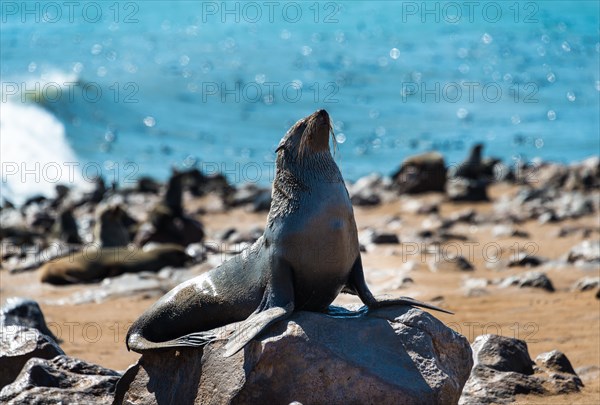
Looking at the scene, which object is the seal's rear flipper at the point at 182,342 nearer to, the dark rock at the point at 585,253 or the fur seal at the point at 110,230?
the dark rock at the point at 585,253

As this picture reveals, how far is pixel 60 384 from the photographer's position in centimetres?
614

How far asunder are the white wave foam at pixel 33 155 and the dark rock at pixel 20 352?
16733 mm

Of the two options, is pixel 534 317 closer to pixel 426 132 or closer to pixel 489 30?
pixel 426 132

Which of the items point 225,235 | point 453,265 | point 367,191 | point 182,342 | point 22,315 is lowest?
point 367,191

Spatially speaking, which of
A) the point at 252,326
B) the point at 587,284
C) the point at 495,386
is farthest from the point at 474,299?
the point at 252,326

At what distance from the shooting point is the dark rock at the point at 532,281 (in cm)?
982

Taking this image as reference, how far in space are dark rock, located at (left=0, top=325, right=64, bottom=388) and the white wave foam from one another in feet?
54.9

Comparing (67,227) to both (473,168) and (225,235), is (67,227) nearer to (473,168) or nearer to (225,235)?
(225,235)

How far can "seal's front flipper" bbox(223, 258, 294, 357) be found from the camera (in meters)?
4.90

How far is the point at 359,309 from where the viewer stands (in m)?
5.53

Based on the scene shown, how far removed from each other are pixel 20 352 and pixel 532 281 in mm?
5218

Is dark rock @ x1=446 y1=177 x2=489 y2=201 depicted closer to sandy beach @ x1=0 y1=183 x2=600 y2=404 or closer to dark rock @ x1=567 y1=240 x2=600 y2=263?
sandy beach @ x1=0 y1=183 x2=600 y2=404

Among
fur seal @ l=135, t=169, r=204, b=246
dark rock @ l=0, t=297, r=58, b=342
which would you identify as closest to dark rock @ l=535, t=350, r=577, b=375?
dark rock @ l=0, t=297, r=58, b=342

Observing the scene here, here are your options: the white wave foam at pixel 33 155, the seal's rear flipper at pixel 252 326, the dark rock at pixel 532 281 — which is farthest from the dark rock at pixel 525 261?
the white wave foam at pixel 33 155
